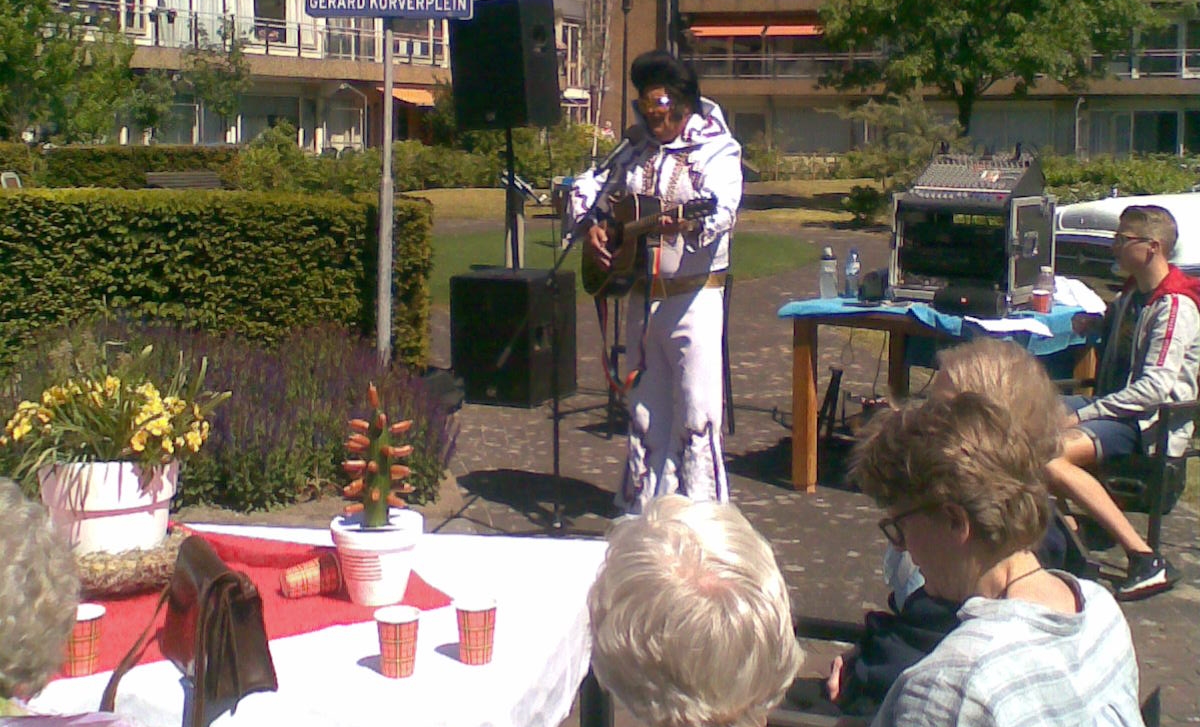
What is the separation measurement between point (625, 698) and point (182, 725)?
840 millimetres

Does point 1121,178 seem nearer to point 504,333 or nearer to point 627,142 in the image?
point 504,333

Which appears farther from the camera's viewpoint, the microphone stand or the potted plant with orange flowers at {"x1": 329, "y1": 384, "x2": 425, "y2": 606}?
the microphone stand

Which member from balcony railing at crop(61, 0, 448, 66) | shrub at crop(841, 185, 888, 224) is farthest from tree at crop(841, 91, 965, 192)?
balcony railing at crop(61, 0, 448, 66)

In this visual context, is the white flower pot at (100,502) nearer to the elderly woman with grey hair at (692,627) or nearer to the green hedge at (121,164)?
the elderly woman with grey hair at (692,627)

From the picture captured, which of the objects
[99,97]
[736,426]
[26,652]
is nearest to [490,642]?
[26,652]

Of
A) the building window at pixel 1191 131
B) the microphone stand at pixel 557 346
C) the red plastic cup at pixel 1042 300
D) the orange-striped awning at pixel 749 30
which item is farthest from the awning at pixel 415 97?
the red plastic cup at pixel 1042 300

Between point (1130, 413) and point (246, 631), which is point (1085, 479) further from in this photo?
point (246, 631)

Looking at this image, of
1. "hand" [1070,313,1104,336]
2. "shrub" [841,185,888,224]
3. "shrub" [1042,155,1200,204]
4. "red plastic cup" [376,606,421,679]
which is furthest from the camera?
"shrub" [841,185,888,224]

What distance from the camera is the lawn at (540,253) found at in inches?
696

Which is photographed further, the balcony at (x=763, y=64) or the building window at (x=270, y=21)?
the balcony at (x=763, y=64)

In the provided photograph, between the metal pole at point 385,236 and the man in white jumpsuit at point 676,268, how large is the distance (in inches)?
73.5

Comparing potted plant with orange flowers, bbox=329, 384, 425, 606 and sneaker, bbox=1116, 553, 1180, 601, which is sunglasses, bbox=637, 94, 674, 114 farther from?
potted plant with orange flowers, bbox=329, 384, 425, 606

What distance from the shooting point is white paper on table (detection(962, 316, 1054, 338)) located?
6434mm

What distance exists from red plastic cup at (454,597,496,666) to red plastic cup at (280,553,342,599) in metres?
0.43
